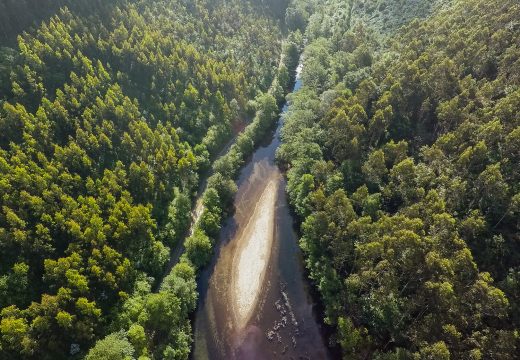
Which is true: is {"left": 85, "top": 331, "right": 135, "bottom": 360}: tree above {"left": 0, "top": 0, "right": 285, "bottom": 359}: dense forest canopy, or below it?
below

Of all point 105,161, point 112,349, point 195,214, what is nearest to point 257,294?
point 195,214

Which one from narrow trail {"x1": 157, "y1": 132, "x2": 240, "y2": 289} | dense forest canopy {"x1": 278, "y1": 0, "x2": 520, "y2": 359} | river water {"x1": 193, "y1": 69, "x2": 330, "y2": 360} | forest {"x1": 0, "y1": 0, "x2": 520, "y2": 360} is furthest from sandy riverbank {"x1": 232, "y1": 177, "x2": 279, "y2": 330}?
narrow trail {"x1": 157, "y1": 132, "x2": 240, "y2": 289}

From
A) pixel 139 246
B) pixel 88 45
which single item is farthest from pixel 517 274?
pixel 88 45

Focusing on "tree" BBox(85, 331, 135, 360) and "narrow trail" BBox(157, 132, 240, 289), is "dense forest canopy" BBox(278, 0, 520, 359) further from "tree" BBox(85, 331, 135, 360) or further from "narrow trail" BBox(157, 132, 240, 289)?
"tree" BBox(85, 331, 135, 360)

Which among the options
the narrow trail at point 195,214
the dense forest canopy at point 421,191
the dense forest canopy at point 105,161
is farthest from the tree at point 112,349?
the dense forest canopy at point 421,191

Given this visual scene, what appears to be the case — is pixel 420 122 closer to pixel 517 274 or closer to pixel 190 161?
pixel 517 274
